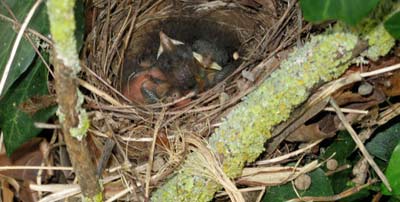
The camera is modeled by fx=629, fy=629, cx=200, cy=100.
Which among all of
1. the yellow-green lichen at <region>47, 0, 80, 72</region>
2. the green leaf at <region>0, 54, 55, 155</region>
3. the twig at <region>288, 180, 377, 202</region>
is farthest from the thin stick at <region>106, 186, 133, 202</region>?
the yellow-green lichen at <region>47, 0, 80, 72</region>

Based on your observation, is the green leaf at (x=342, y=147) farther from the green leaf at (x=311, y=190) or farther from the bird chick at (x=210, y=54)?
the bird chick at (x=210, y=54)

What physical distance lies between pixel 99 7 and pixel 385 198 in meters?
0.98

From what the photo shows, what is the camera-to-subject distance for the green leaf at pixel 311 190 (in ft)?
4.72

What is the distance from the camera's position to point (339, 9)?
1081 millimetres

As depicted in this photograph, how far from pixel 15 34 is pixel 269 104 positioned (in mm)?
606

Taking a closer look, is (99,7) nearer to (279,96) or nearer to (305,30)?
(305,30)

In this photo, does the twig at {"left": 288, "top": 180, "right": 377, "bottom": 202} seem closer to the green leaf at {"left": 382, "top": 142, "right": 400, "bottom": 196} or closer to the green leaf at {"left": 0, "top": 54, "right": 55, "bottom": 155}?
the green leaf at {"left": 382, "top": 142, "right": 400, "bottom": 196}

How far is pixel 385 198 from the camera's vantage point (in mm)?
1515

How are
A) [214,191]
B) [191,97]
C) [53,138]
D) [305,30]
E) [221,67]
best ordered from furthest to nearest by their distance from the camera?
[221,67]
[191,97]
[53,138]
[305,30]
[214,191]

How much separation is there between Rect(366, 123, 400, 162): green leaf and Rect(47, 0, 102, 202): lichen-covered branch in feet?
2.14

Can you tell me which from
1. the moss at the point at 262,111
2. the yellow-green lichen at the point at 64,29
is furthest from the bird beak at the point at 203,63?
the yellow-green lichen at the point at 64,29

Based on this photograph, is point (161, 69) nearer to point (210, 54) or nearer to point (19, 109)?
point (210, 54)

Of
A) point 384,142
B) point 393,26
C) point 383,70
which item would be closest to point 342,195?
point 384,142

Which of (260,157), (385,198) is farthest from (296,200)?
(385,198)
